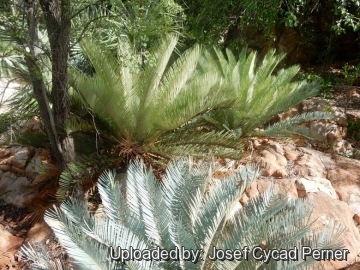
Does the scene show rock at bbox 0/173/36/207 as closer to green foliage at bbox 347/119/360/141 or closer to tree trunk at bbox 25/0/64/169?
tree trunk at bbox 25/0/64/169

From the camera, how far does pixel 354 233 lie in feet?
10.3

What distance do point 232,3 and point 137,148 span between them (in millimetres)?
3109

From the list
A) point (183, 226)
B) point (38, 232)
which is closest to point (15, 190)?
point (38, 232)

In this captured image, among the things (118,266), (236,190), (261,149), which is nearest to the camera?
(118,266)

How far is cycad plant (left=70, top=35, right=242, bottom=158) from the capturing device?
135 inches

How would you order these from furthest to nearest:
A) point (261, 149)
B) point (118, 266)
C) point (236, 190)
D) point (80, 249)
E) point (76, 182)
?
point (261, 149)
point (76, 182)
point (236, 190)
point (118, 266)
point (80, 249)

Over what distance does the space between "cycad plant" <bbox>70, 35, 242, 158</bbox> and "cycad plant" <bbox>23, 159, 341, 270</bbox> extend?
0.81 metres

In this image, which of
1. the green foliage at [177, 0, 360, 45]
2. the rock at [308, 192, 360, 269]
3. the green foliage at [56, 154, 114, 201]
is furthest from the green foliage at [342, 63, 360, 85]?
the green foliage at [56, 154, 114, 201]

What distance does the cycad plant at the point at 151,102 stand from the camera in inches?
135

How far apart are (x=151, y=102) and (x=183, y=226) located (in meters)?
1.38

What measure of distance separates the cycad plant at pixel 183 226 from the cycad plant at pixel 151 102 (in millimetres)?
813

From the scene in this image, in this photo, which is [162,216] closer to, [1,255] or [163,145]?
[163,145]

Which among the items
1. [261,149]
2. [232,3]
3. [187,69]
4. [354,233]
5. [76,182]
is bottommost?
[354,233]

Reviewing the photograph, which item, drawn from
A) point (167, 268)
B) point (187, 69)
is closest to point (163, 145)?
point (187, 69)
